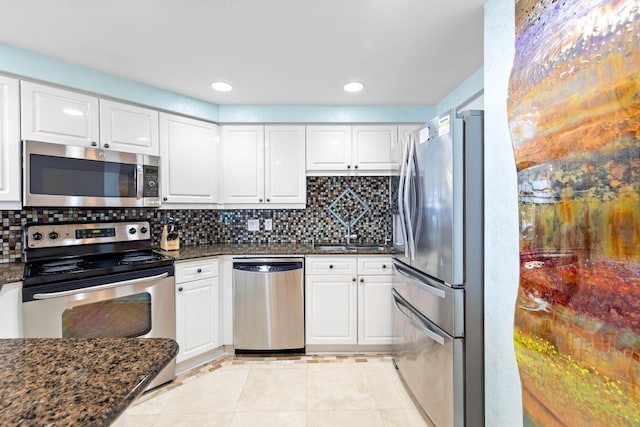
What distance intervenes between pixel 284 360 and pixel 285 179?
5.41 ft

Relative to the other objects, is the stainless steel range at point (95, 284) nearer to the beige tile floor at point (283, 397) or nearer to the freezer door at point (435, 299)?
the beige tile floor at point (283, 397)

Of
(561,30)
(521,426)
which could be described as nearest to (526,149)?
(561,30)

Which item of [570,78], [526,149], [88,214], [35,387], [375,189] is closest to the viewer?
[35,387]

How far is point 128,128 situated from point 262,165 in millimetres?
1125

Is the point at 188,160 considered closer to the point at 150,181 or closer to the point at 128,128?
the point at 150,181

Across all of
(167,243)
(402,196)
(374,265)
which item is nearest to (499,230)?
(402,196)

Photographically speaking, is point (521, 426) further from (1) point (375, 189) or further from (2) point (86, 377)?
(1) point (375, 189)

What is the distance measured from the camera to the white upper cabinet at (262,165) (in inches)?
115

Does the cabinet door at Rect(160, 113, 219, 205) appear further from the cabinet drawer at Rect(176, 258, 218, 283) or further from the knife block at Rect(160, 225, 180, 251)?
the cabinet drawer at Rect(176, 258, 218, 283)

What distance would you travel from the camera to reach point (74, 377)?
64cm

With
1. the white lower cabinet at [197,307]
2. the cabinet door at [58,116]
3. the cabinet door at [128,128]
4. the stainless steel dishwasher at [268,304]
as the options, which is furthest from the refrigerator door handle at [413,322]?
the cabinet door at [58,116]

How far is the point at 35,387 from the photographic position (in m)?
0.60

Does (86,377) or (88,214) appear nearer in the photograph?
(86,377)

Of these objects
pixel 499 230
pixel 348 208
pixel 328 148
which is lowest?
pixel 499 230
